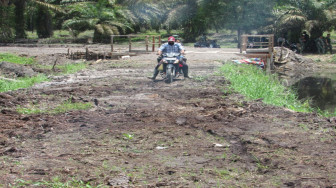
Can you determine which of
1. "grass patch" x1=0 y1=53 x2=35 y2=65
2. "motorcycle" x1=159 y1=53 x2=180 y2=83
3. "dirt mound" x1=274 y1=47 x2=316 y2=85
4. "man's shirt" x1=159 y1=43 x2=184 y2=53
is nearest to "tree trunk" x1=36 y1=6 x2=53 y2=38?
"grass patch" x1=0 y1=53 x2=35 y2=65

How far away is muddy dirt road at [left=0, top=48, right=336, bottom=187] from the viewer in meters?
5.03

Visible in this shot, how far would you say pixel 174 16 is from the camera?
37719 millimetres

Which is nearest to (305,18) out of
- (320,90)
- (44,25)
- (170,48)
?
(320,90)

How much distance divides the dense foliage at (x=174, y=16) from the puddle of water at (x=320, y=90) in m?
7.16

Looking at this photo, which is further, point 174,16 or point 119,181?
point 174,16

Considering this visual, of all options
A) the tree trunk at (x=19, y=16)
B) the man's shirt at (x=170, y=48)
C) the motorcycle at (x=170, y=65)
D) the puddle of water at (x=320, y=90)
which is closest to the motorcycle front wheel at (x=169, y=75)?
the motorcycle at (x=170, y=65)

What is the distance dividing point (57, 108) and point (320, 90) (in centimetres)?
1320

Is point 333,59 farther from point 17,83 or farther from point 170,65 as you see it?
point 17,83

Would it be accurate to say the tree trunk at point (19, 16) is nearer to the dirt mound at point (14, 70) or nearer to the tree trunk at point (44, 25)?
the tree trunk at point (44, 25)

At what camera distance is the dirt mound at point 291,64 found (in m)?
25.0

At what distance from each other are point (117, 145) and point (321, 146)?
2.98m

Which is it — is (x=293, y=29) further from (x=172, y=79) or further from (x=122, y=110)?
(x=122, y=110)

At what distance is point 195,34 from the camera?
38.8 m

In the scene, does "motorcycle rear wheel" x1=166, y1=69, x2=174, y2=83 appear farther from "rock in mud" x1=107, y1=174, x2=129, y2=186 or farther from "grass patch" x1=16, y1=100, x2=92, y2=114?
"rock in mud" x1=107, y1=174, x2=129, y2=186
